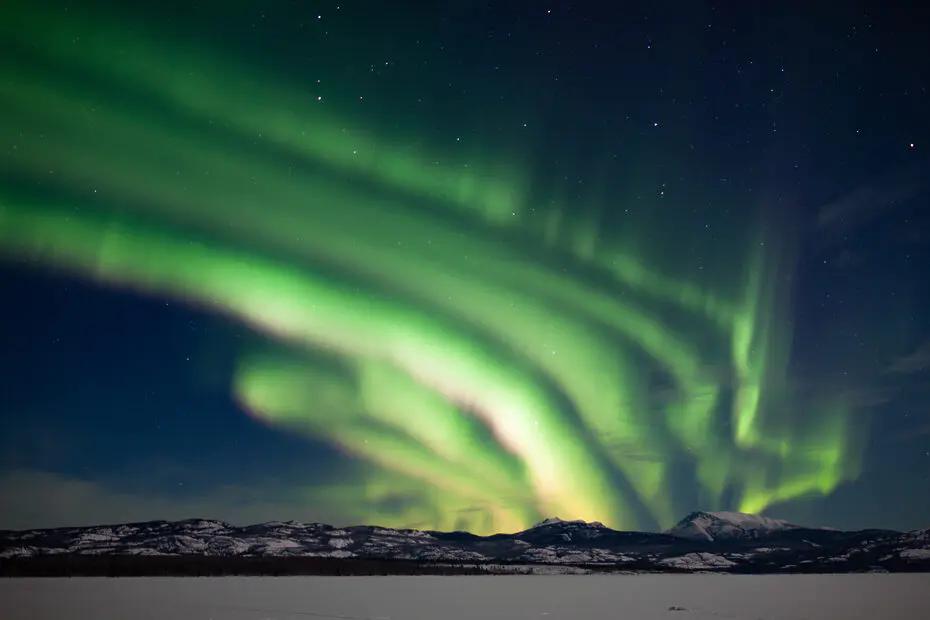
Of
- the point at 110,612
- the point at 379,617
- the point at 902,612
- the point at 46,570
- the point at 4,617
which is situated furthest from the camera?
the point at 46,570

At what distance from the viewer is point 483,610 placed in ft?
194

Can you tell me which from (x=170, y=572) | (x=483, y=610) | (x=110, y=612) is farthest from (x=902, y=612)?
(x=170, y=572)

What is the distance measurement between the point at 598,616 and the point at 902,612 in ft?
85.6

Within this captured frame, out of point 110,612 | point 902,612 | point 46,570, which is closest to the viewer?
point 110,612

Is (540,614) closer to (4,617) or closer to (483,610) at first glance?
(483,610)

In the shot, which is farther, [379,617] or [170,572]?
[170,572]

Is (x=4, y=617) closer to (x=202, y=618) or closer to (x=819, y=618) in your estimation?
(x=202, y=618)

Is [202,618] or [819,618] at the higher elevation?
[819,618]

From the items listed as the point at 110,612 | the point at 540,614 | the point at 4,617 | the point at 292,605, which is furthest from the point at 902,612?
the point at 4,617

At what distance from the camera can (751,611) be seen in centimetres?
5972

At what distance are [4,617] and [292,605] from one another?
73.8 ft

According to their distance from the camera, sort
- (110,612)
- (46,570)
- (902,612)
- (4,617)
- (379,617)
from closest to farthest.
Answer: (4,617) → (379,617) → (110,612) → (902,612) → (46,570)

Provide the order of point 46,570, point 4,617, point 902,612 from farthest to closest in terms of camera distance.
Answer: point 46,570, point 902,612, point 4,617

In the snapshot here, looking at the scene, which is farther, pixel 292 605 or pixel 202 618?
pixel 292 605
